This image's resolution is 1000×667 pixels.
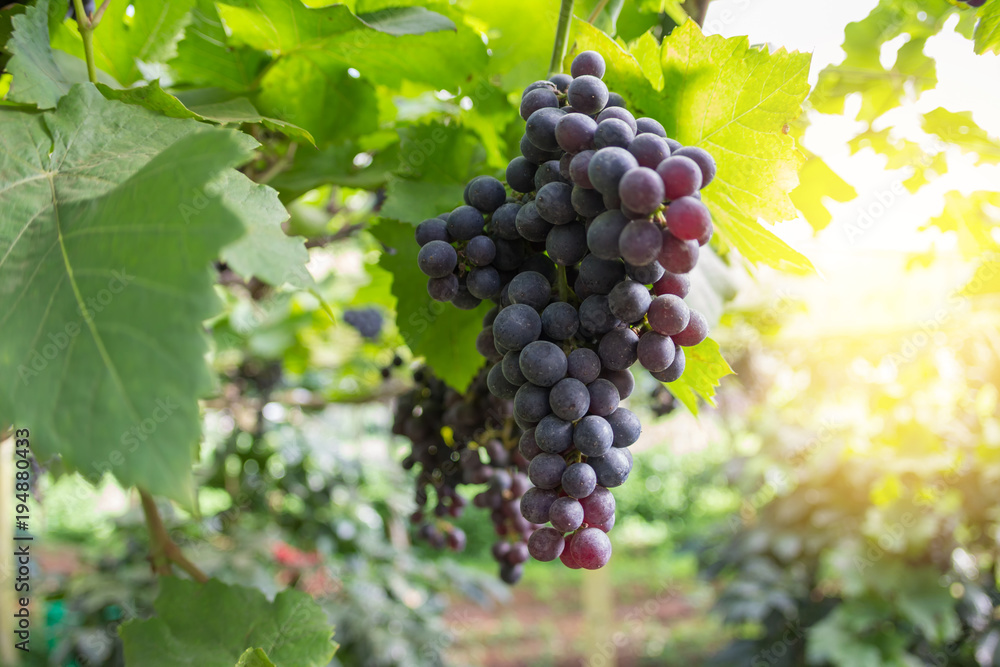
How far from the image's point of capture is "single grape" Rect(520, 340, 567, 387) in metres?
0.52

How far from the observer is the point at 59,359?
15.0 inches

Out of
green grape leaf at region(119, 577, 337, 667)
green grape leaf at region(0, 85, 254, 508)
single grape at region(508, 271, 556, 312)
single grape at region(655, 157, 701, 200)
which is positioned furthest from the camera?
green grape leaf at region(119, 577, 337, 667)

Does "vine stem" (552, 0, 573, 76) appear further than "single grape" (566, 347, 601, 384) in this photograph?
Yes

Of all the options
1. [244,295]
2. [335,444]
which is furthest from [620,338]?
[335,444]

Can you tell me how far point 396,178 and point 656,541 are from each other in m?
9.92

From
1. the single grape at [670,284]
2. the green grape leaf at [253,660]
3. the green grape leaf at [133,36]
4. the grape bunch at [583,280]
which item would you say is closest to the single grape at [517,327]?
the grape bunch at [583,280]

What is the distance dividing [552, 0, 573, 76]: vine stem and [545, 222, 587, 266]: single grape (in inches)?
9.2

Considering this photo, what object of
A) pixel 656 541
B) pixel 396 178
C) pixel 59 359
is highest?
pixel 59 359

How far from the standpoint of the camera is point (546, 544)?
513 millimetres

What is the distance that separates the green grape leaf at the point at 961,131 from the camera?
1.03 metres

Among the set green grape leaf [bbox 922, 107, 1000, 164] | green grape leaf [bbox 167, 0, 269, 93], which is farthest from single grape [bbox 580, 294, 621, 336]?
green grape leaf [bbox 922, 107, 1000, 164]

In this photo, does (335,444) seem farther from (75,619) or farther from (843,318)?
(843,318)

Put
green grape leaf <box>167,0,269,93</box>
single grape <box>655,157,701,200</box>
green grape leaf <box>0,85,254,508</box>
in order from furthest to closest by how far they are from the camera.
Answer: green grape leaf <box>167,0,269,93</box> < single grape <box>655,157,701,200</box> < green grape leaf <box>0,85,254,508</box>

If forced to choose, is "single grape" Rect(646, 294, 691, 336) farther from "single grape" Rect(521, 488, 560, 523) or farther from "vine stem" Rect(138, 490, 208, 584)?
"vine stem" Rect(138, 490, 208, 584)
